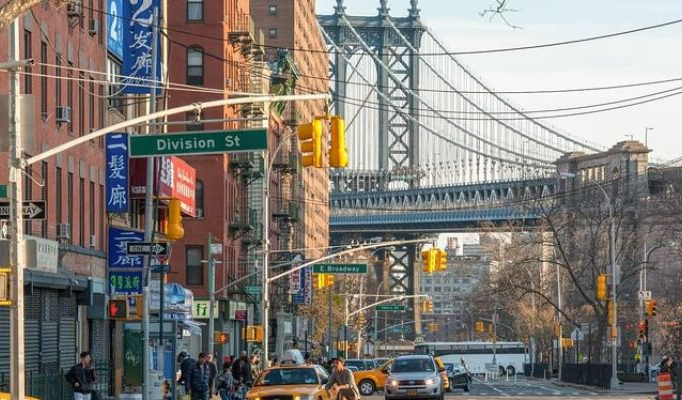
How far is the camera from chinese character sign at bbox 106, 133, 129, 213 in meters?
50.8

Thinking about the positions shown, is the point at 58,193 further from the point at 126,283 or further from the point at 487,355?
the point at 487,355

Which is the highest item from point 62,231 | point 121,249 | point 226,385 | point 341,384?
point 62,231

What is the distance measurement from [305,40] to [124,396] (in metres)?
103

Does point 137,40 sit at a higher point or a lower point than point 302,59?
lower

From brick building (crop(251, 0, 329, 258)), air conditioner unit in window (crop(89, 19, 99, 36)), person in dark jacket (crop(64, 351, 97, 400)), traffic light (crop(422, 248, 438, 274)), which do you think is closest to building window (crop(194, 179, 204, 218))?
traffic light (crop(422, 248, 438, 274))

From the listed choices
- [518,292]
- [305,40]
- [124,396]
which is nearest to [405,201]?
→ [305,40]

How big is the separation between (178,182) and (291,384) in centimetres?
1763

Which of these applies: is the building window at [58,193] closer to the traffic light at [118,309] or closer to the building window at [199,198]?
the traffic light at [118,309]

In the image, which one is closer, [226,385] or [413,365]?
[226,385]

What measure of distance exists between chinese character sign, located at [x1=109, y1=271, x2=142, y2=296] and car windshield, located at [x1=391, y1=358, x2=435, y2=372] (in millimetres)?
12933

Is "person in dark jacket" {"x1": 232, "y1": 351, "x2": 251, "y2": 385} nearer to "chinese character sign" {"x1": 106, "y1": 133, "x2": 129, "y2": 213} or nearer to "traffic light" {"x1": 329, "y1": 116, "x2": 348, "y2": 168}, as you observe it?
"chinese character sign" {"x1": 106, "y1": 133, "x2": 129, "y2": 213}

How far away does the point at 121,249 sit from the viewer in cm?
4662

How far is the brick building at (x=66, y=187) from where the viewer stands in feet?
137

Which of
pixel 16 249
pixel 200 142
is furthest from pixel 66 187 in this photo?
pixel 16 249
